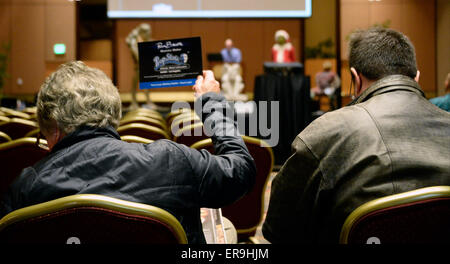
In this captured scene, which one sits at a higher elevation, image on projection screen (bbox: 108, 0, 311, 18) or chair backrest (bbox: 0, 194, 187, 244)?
image on projection screen (bbox: 108, 0, 311, 18)

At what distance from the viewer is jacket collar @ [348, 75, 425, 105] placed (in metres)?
1.27

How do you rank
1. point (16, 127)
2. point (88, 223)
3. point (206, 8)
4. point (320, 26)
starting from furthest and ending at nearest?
point (320, 26) → point (206, 8) → point (16, 127) → point (88, 223)

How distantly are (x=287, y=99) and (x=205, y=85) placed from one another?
3918 millimetres

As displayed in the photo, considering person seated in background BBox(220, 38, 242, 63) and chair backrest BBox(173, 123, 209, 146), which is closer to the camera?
chair backrest BBox(173, 123, 209, 146)

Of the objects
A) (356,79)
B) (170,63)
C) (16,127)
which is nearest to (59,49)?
(16,127)

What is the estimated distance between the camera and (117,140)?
1.08 m

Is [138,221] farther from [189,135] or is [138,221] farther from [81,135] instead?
[189,135]

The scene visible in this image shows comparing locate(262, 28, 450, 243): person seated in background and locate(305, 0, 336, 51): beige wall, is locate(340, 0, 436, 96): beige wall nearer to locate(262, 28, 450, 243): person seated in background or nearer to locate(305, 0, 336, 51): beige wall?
locate(305, 0, 336, 51): beige wall

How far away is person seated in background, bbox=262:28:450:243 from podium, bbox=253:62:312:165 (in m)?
3.72

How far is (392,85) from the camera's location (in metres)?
1.28

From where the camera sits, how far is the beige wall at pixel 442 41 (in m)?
10.2

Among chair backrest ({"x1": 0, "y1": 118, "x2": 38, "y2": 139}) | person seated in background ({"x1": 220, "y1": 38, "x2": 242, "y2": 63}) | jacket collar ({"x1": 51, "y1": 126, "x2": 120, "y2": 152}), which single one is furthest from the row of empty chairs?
person seated in background ({"x1": 220, "y1": 38, "x2": 242, "y2": 63})
